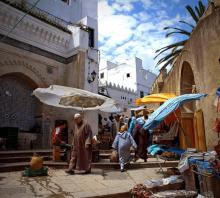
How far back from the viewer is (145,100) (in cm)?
764

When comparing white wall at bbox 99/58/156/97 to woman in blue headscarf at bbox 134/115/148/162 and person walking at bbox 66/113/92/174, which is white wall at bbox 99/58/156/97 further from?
person walking at bbox 66/113/92/174

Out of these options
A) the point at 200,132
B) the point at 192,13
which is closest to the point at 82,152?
the point at 200,132

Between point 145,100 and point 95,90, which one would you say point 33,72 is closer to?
point 95,90

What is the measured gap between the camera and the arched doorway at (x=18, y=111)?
10.5 m

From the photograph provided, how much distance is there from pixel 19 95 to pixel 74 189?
25.1 feet

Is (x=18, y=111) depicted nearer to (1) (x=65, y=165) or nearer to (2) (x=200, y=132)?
(1) (x=65, y=165)

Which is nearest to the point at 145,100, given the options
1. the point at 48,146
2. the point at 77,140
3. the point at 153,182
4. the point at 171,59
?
the point at 77,140

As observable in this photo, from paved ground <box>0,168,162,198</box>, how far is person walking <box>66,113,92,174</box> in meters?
0.31

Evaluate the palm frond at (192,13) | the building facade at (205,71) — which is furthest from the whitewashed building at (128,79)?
the building facade at (205,71)

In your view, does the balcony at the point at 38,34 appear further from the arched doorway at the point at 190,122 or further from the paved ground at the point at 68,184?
the paved ground at the point at 68,184

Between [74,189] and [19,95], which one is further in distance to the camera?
[19,95]

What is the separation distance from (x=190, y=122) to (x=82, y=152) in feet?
14.6

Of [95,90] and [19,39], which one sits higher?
[19,39]

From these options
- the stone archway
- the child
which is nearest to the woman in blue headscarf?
the child
